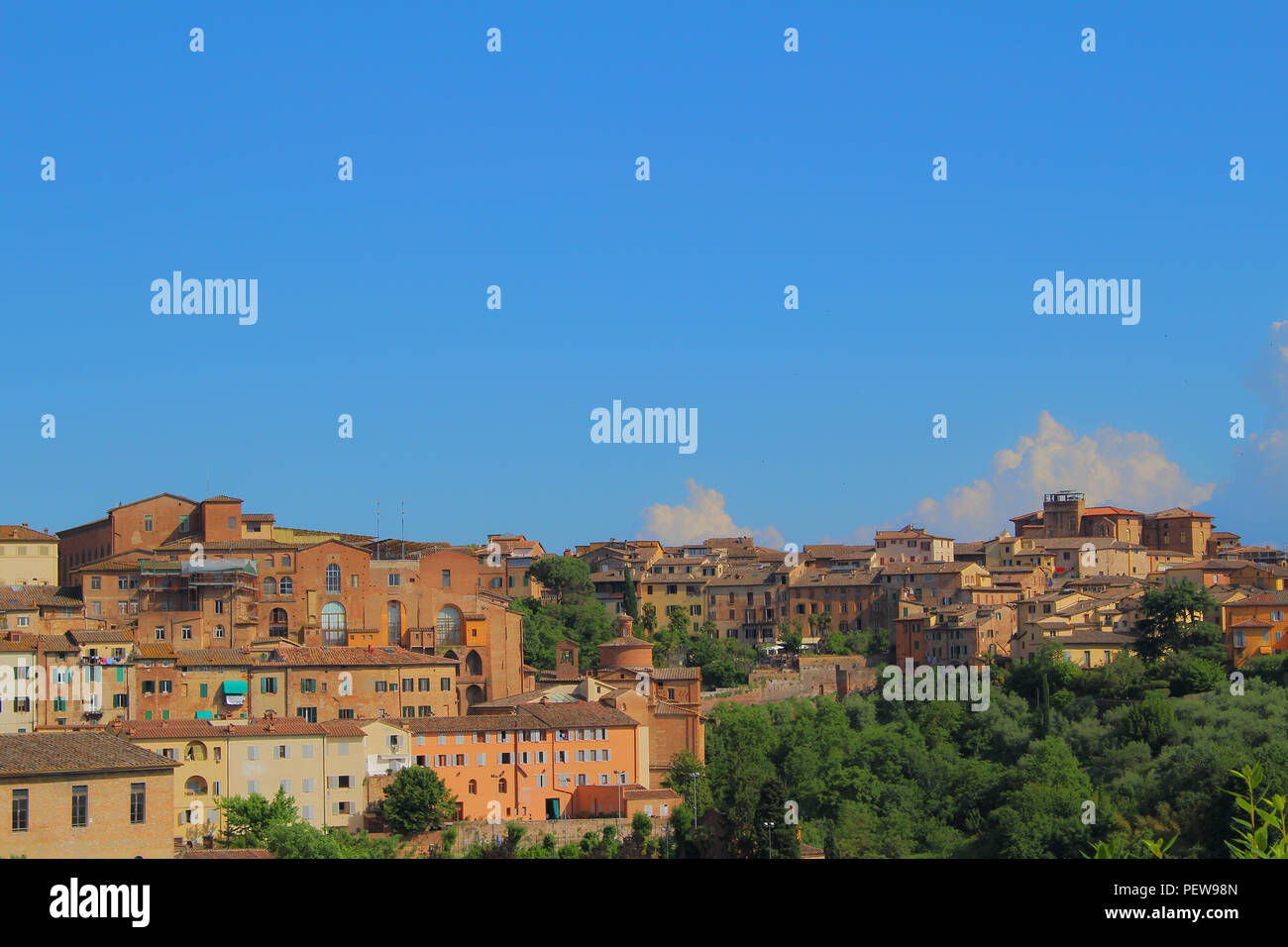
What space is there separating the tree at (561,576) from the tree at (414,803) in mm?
24268

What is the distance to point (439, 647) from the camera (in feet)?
182

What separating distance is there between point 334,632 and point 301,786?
40.9ft

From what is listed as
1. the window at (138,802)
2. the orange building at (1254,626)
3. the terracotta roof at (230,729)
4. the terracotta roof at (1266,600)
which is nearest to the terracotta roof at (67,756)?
the window at (138,802)

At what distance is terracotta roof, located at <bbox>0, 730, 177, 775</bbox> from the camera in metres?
28.6

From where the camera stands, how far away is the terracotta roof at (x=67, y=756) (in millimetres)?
28562

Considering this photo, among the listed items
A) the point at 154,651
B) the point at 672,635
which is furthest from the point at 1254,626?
the point at 154,651

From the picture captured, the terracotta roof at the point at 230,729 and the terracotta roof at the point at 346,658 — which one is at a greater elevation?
the terracotta roof at the point at 346,658

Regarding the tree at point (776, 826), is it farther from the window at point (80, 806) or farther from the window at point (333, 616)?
the window at point (333, 616)

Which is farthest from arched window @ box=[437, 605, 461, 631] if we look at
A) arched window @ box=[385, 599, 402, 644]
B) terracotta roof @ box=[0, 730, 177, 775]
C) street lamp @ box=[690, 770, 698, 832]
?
terracotta roof @ box=[0, 730, 177, 775]

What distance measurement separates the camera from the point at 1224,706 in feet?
170

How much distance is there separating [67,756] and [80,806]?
1.14m
